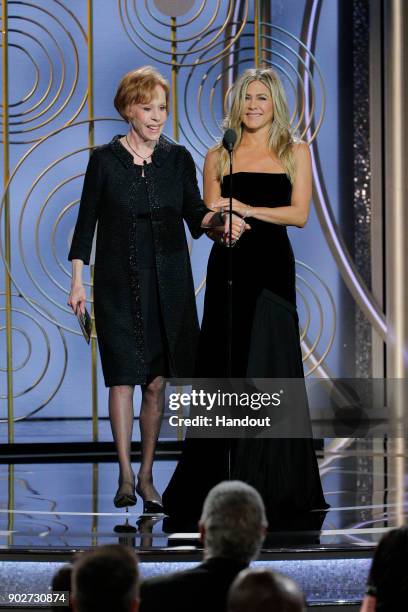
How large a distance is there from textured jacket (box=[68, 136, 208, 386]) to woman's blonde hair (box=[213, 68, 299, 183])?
23cm

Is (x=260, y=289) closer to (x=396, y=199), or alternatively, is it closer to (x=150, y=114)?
(x=150, y=114)

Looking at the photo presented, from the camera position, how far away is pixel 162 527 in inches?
135

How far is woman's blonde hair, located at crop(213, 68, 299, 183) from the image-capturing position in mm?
3684

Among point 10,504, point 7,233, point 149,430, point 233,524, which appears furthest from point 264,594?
point 7,233

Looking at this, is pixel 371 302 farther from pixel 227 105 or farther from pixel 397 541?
pixel 397 541

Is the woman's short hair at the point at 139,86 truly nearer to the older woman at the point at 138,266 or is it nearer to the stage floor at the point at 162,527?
the older woman at the point at 138,266

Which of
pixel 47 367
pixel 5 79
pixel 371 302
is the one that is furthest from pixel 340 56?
pixel 47 367

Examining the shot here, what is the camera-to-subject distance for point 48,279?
17.7 ft

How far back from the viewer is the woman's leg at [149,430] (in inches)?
146

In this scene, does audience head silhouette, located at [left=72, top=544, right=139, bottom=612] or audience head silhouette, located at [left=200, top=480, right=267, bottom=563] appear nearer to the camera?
audience head silhouette, located at [left=72, top=544, right=139, bottom=612]

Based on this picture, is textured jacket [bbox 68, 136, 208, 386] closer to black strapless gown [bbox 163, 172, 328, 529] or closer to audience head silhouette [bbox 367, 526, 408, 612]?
black strapless gown [bbox 163, 172, 328, 529]

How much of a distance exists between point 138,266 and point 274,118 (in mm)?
662

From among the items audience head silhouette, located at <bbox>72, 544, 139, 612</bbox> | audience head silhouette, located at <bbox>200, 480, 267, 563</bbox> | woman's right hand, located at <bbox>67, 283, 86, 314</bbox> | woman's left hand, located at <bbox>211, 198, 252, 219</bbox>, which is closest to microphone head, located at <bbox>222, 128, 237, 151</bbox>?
woman's left hand, located at <bbox>211, 198, 252, 219</bbox>

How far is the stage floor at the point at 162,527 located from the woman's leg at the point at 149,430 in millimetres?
89
